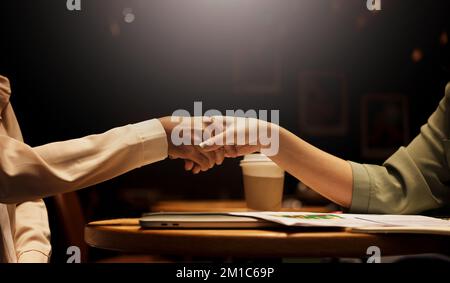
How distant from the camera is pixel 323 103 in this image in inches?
101

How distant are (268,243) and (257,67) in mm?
1771

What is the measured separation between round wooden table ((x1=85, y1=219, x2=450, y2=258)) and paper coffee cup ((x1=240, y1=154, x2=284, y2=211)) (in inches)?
17.7

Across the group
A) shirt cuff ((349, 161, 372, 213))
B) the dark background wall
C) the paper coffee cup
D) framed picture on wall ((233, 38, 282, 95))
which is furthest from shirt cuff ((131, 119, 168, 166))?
framed picture on wall ((233, 38, 282, 95))

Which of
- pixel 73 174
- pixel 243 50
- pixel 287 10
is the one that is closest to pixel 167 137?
pixel 73 174

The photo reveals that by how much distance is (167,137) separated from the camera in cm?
101

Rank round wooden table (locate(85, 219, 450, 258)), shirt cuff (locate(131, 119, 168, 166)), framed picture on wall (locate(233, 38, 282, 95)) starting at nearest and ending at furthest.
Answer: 1. round wooden table (locate(85, 219, 450, 258))
2. shirt cuff (locate(131, 119, 168, 166))
3. framed picture on wall (locate(233, 38, 282, 95))

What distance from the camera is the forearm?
101cm

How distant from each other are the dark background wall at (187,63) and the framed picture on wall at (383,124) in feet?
0.13

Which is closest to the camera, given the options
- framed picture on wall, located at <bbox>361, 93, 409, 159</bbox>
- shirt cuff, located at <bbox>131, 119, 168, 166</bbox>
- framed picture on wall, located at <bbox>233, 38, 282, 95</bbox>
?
shirt cuff, located at <bbox>131, 119, 168, 166</bbox>

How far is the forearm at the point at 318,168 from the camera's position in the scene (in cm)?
101

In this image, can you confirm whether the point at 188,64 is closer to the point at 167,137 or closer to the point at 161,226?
the point at 167,137

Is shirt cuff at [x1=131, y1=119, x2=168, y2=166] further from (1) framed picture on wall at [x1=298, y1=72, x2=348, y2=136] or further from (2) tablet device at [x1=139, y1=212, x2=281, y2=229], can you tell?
(1) framed picture on wall at [x1=298, y1=72, x2=348, y2=136]

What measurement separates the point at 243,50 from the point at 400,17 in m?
0.79

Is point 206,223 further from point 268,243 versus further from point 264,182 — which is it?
point 264,182
